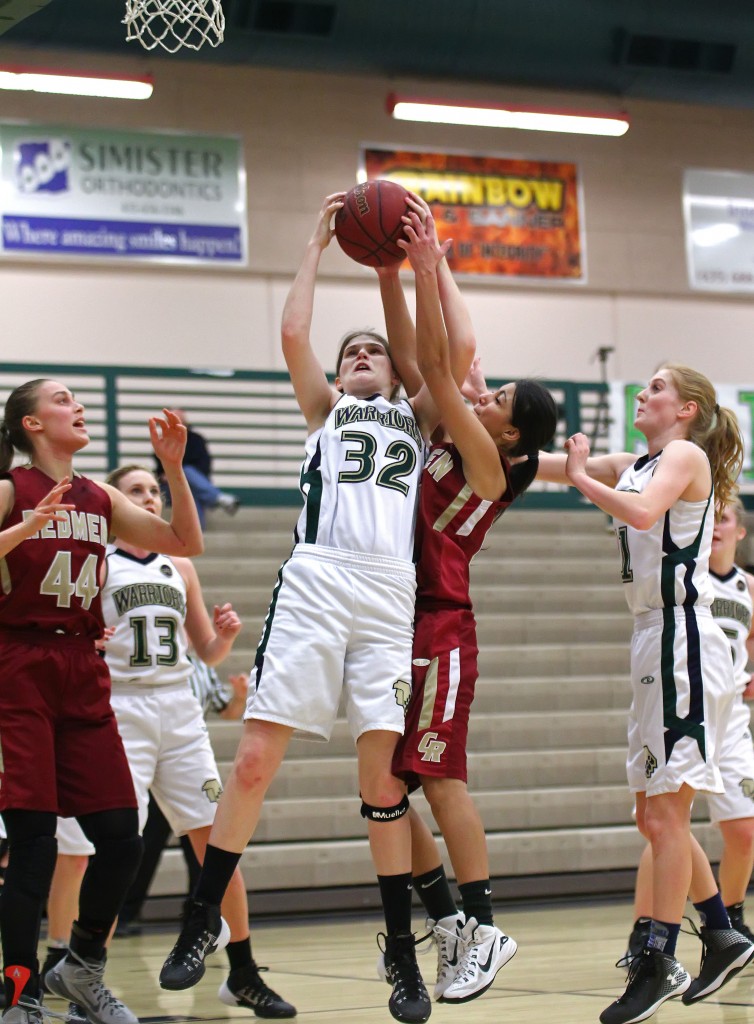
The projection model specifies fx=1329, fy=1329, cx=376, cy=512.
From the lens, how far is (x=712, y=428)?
457 centimetres

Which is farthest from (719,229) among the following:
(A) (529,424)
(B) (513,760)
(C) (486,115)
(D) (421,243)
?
(D) (421,243)

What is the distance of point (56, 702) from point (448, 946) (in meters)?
1.41

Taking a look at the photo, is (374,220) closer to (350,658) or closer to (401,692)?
(350,658)

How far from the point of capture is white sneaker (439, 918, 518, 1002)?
3.82 meters

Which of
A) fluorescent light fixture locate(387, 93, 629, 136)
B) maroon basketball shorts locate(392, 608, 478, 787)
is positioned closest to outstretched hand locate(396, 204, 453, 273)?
maroon basketball shorts locate(392, 608, 478, 787)

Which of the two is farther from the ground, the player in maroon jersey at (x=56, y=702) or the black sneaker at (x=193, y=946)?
the player in maroon jersey at (x=56, y=702)

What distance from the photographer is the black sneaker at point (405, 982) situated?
3742mm

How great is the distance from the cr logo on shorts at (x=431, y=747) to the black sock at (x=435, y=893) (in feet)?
1.39

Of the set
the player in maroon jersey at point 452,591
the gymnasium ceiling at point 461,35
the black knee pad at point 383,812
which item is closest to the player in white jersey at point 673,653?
the player in maroon jersey at point 452,591

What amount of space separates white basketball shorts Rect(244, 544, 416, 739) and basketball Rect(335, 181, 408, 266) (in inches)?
40.5

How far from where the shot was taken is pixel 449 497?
13.9ft

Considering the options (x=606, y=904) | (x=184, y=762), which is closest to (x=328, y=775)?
(x=606, y=904)

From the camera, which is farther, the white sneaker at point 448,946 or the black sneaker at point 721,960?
the black sneaker at point 721,960

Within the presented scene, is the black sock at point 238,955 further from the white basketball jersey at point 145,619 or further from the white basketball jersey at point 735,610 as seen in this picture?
the white basketball jersey at point 735,610
